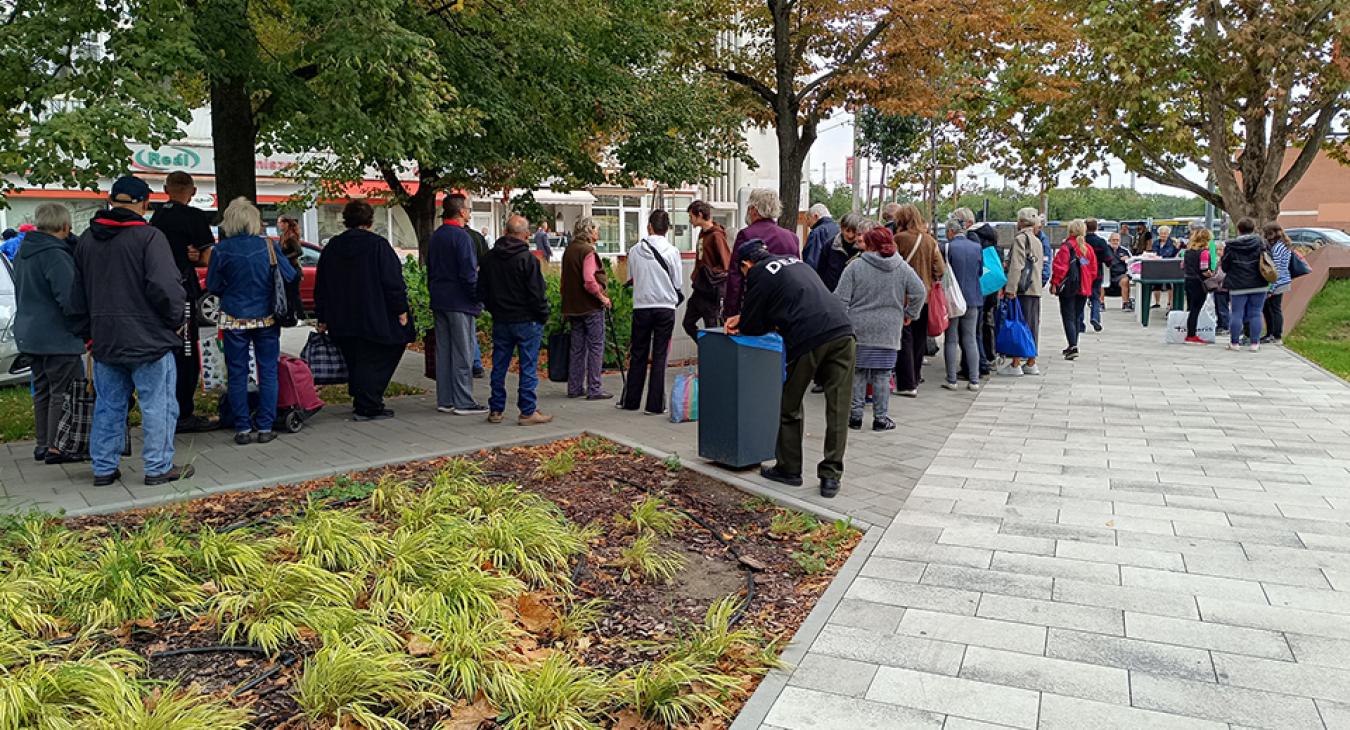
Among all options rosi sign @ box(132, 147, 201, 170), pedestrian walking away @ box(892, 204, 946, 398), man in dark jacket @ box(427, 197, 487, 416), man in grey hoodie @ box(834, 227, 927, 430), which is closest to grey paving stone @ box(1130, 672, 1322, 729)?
man in grey hoodie @ box(834, 227, 927, 430)

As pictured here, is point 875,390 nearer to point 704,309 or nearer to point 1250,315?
point 704,309

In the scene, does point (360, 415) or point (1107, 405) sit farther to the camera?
point (1107, 405)

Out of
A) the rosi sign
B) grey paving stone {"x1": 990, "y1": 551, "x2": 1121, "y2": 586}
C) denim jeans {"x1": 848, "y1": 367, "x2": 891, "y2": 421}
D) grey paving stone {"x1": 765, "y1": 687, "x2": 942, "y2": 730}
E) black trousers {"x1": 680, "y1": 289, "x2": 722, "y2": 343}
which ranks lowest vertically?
grey paving stone {"x1": 765, "y1": 687, "x2": 942, "y2": 730}

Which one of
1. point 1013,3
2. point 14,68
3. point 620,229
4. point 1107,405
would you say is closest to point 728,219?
point 620,229

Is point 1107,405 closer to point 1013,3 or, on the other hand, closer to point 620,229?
point 1013,3

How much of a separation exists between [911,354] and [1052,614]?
18.6 feet

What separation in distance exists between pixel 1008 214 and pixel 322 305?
81698mm

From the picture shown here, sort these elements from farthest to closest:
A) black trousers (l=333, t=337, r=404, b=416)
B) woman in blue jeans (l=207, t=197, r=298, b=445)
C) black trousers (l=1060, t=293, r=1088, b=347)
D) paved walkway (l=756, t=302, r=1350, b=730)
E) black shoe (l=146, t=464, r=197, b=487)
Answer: black trousers (l=1060, t=293, r=1088, b=347), black trousers (l=333, t=337, r=404, b=416), woman in blue jeans (l=207, t=197, r=298, b=445), black shoe (l=146, t=464, r=197, b=487), paved walkway (l=756, t=302, r=1350, b=730)

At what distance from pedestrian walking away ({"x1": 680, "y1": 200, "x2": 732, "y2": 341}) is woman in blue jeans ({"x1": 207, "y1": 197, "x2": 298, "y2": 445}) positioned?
340 cm

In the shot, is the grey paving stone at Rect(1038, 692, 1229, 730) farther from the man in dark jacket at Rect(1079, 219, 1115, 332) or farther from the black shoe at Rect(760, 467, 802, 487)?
the man in dark jacket at Rect(1079, 219, 1115, 332)

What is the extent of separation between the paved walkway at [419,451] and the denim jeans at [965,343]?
0.78 meters

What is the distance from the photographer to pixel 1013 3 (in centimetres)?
1445

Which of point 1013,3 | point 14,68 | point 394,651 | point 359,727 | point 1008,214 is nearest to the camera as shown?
point 359,727

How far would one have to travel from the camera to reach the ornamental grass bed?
3205mm
